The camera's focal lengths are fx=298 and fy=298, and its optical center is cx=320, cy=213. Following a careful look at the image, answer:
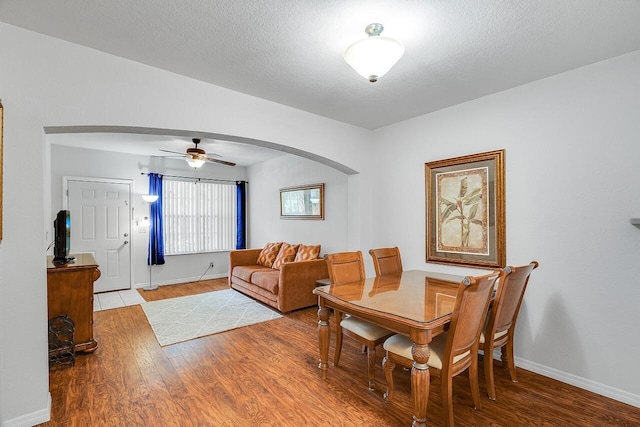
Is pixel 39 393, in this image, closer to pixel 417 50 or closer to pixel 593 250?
pixel 417 50

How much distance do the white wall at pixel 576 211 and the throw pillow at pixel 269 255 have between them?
12.1 feet

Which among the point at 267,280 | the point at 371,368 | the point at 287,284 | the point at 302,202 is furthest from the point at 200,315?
the point at 371,368

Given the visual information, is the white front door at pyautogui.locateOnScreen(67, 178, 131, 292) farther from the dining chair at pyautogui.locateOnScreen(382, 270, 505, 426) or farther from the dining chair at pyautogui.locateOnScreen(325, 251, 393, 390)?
the dining chair at pyautogui.locateOnScreen(382, 270, 505, 426)

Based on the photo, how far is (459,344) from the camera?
184cm

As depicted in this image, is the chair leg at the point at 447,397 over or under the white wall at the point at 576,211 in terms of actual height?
under

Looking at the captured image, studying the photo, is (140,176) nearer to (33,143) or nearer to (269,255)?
(269,255)

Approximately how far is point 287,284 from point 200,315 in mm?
1284

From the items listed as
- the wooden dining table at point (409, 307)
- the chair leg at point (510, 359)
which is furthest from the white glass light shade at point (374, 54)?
the chair leg at point (510, 359)

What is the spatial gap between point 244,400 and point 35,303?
156 cm

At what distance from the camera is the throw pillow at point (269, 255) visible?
5.49m

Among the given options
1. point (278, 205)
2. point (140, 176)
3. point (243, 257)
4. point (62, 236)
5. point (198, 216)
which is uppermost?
point (140, 176)

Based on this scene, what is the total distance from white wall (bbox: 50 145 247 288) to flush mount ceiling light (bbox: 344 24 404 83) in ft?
16.6

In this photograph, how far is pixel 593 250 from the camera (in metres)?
2.34

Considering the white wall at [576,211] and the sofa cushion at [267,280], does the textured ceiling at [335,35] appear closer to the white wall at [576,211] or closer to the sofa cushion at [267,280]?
the white wall at [576,211]
